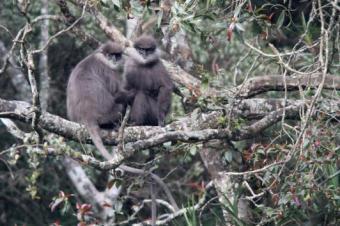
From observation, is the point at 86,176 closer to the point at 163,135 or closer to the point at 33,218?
the point at 33,218

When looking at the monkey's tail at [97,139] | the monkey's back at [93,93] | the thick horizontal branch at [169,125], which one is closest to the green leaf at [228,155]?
the thick horizontal branch at [169,125]

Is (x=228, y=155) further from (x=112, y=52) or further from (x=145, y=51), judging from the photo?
(x=145, y=51)

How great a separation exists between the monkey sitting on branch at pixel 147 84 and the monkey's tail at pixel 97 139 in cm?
72

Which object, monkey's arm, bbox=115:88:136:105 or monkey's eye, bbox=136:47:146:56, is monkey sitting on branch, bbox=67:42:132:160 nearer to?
monkey's arm, bbox=115:88:136:105

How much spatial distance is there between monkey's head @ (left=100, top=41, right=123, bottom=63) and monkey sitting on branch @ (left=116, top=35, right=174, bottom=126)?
0.73 ft

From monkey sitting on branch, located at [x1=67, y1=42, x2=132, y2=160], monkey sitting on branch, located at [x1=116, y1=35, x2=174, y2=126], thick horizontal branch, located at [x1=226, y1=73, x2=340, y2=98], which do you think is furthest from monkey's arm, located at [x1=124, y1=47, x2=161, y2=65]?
thick horizontal branch, located at [x1=226, y1=73, x2=340, y2=98]

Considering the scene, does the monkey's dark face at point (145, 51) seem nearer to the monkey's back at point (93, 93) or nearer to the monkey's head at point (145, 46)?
the monkey's head at point (145, 46)

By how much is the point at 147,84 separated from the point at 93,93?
2.13ft

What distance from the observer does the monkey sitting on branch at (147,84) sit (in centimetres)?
623

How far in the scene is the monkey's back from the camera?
581 cm

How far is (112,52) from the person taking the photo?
6180mm

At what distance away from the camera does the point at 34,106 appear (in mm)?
4164

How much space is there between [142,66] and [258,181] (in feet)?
5.89

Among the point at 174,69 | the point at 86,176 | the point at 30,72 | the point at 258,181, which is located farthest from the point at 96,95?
the point at 86,176
